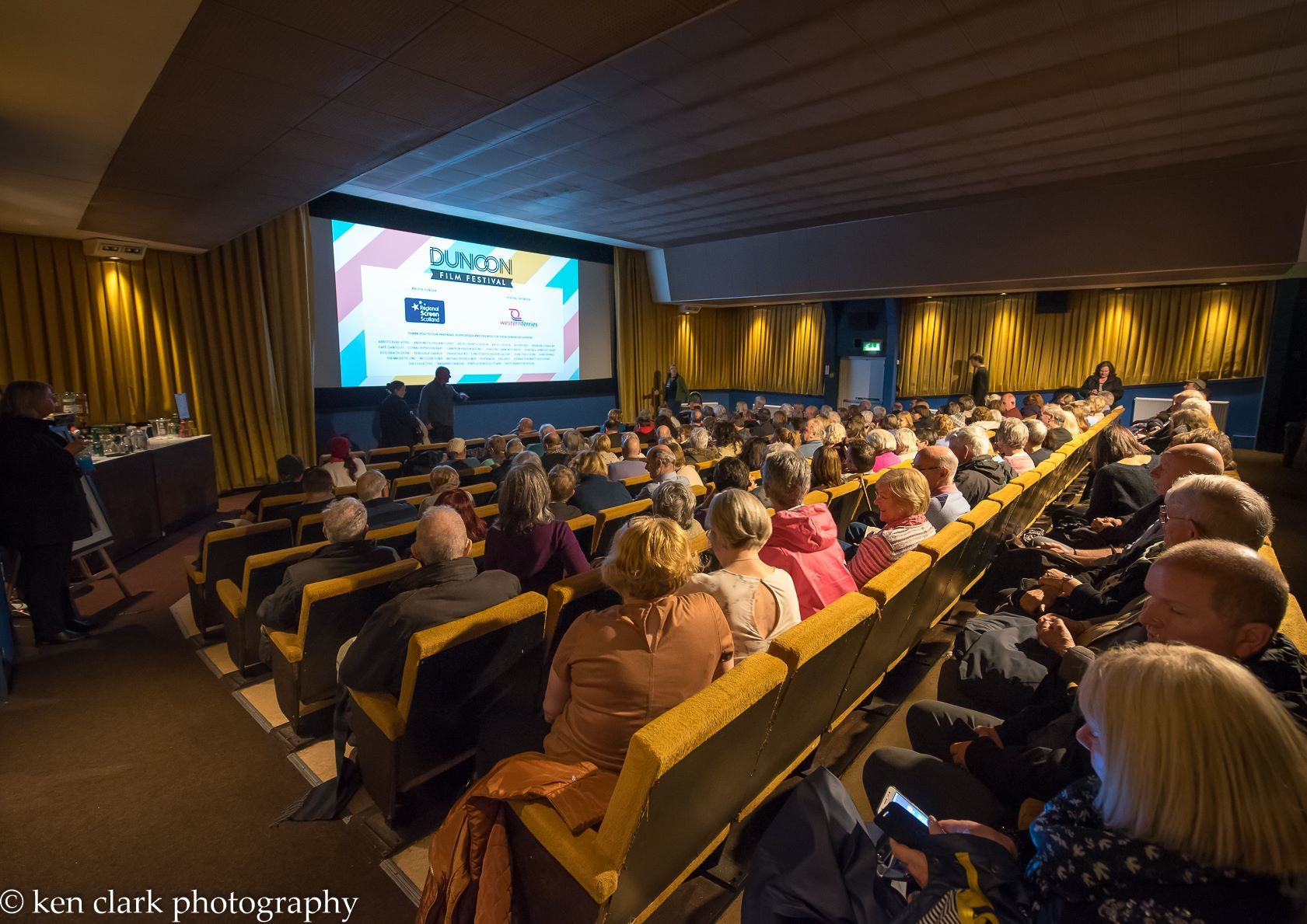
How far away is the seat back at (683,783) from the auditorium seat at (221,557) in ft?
9.30

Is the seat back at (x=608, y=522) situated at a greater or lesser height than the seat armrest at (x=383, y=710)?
greater

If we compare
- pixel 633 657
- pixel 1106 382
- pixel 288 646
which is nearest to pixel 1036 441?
pixel 633 657

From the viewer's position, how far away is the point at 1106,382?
9547 mm

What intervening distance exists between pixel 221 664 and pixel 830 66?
16.4 ft

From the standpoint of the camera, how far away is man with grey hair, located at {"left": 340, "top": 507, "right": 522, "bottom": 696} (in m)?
1.86

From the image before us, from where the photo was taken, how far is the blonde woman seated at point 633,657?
142cm

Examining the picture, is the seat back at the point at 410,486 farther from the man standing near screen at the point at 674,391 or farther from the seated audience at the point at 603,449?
the man standing near screen at the point at 674,391

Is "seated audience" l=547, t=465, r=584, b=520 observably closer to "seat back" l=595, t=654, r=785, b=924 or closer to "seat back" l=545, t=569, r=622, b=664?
"seat back" l=545, t=569, r=622, b=664

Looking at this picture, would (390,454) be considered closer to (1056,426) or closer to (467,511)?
(467,511)

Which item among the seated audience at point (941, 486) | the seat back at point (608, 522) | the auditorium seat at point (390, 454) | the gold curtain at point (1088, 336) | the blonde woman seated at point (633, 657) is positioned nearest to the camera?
the blonde woman seated at point (633, 657)

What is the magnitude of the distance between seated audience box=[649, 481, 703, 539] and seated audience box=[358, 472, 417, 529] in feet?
5.46

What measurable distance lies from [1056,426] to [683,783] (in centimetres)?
616

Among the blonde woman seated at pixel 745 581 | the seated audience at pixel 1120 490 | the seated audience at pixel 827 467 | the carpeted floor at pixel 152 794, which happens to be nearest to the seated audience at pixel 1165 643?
the blonde woman seated at pixel 745 581

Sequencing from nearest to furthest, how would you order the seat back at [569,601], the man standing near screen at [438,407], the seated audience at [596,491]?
the seat back at [569,601]
the seated audience at [596,491]
the man standing near screen at [438,407]
